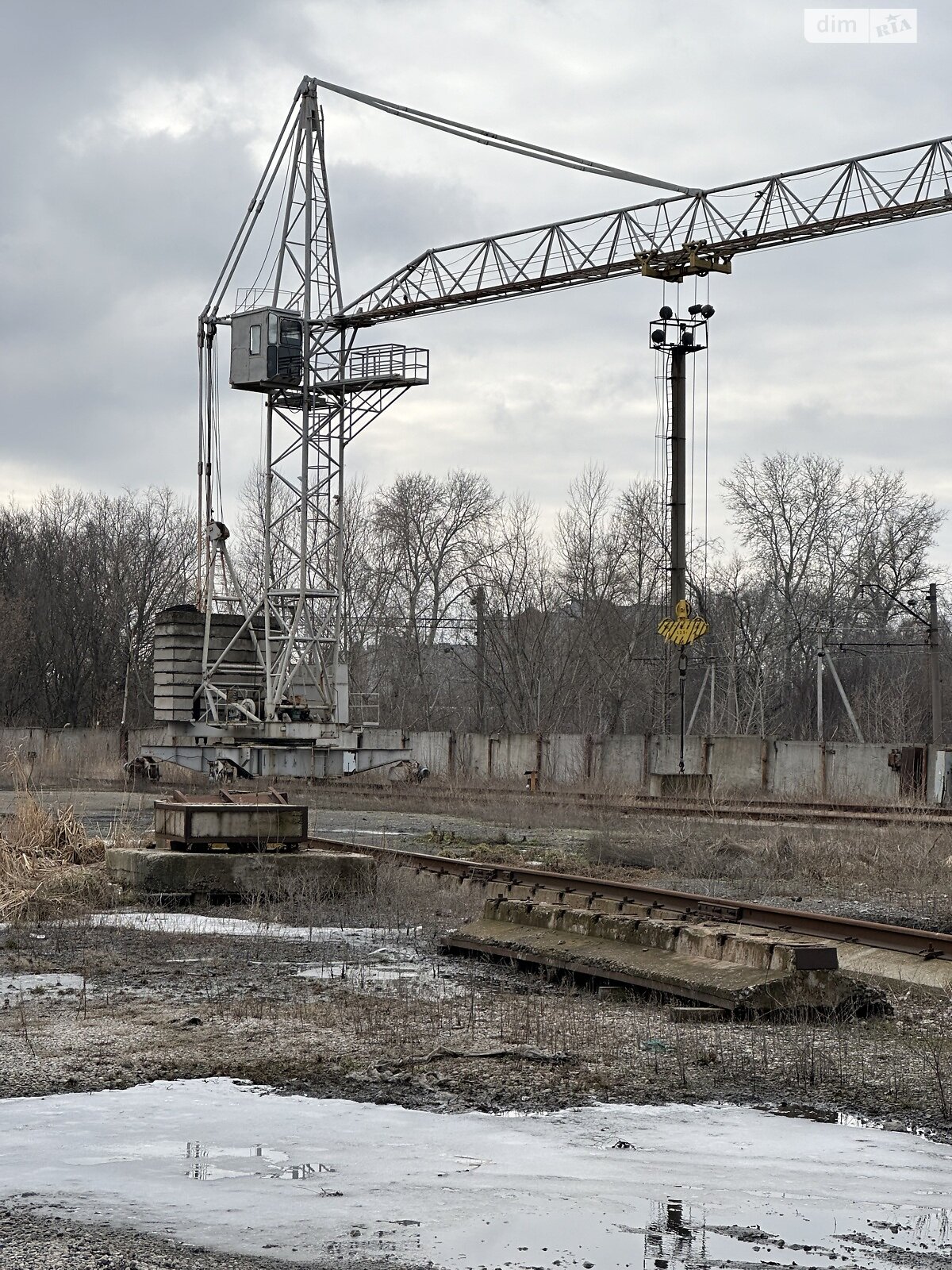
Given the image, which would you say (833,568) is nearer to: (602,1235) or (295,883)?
(295,883)

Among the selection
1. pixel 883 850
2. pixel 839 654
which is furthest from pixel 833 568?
pixel 883 850

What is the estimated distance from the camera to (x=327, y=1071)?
254 inches

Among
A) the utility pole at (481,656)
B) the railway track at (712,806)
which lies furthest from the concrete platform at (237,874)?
the utility pole at (481,656)

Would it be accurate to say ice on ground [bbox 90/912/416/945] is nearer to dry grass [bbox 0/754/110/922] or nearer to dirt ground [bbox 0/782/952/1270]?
dirt ground [bbox 0/782/952/1270]

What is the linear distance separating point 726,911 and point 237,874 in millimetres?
4436

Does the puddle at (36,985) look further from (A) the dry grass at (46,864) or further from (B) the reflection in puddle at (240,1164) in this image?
(B) the reflection in puddle at (240,1164)

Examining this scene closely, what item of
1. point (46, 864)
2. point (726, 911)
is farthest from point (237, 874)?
point (726, 911)

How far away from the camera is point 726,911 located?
10.7 meters

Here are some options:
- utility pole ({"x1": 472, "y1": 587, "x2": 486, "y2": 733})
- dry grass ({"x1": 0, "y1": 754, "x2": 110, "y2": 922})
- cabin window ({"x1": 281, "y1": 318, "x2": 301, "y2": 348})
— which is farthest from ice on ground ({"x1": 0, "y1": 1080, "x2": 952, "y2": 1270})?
utility pole ({"x1": 472, "y1": 587, "x2": 486, "y2": 733})

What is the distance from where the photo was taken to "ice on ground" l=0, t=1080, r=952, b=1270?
4.27 m

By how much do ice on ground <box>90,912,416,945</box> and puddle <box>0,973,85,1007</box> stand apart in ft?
5.72

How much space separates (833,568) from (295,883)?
52931 mm

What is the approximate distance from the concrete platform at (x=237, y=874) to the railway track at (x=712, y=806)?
10855mm

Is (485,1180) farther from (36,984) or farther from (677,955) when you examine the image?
(36,984)
